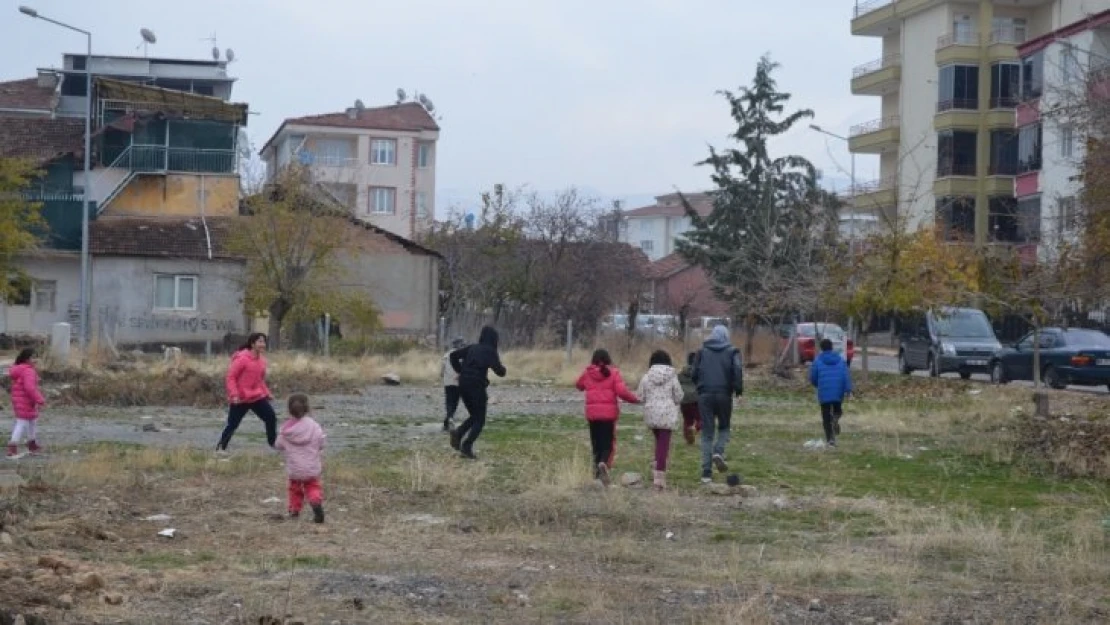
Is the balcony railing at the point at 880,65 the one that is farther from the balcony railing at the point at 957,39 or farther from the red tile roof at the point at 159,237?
the red tile roof at the point at 159,237

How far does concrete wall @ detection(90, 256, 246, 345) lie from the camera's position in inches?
2167

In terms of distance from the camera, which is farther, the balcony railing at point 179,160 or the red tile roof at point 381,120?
the red tile roof at point 381,120

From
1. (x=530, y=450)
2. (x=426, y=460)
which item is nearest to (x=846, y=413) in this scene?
(x=530, y=450)

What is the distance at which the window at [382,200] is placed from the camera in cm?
9388

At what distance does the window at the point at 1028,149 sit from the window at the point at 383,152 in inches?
1651

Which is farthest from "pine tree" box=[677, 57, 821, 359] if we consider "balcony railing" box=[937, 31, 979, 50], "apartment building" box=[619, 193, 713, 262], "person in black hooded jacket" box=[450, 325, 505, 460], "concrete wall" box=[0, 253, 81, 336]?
"apartment building" box=[619, 193, 713, 262]

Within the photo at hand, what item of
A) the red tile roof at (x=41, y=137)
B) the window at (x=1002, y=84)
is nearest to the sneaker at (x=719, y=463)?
the red tile roof at (x=41, y=137)

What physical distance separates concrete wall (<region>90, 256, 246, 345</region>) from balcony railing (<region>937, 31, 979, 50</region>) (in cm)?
3175

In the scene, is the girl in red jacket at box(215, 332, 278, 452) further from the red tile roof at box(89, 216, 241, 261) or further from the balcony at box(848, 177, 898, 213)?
the red tile roof at box(89, 216, 241, 261)

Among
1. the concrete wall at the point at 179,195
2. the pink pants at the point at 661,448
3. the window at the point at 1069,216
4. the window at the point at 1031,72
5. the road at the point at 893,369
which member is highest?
the window at the point at 1031,72

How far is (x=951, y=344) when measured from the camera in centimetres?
4200

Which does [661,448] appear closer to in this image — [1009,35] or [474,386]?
[474,386]

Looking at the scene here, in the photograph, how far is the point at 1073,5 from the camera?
64.1 meters

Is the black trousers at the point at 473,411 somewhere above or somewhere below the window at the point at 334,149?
below
